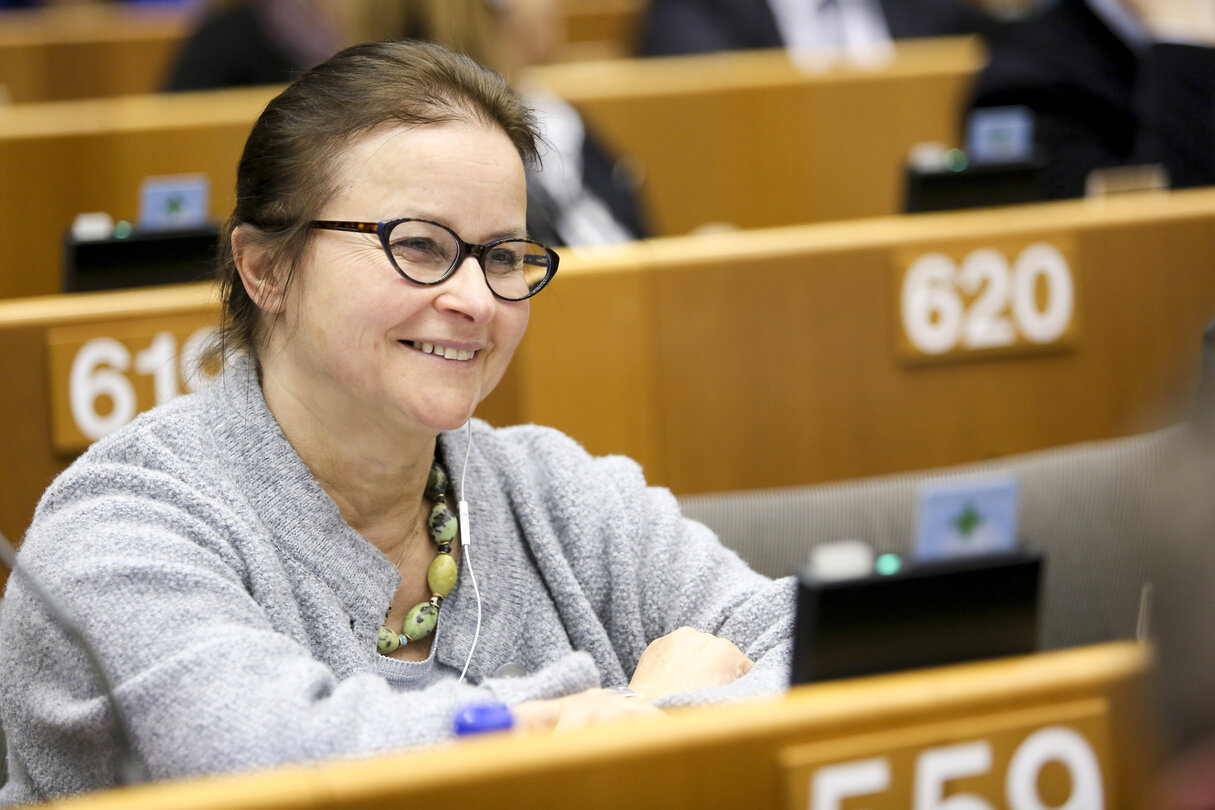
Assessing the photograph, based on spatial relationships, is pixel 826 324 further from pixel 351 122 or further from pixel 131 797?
pixel 131 797

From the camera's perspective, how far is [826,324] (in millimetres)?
2016

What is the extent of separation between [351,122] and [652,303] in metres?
0.80

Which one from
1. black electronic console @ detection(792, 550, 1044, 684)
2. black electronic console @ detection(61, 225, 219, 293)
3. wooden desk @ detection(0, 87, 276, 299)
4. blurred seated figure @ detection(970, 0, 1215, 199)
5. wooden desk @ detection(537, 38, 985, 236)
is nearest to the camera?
black electronic console @ detection(792, 550, 1044, 684)

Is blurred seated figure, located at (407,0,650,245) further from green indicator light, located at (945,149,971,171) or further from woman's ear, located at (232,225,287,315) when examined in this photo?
woman's ear, located at (232,225,287,315)

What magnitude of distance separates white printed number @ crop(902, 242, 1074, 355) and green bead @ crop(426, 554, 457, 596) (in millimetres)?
970

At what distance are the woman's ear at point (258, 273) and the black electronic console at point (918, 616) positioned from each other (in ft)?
1.99

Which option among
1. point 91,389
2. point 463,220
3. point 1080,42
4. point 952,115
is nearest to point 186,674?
point 463,220

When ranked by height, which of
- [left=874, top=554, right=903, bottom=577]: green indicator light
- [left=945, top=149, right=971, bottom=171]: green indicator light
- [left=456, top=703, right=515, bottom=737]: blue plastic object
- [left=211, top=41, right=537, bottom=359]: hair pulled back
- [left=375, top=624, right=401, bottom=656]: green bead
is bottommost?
[left=375, top=624, right=401, bottom=656]: green bead

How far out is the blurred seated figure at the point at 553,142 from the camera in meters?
2.47

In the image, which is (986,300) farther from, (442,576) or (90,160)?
(90,160)

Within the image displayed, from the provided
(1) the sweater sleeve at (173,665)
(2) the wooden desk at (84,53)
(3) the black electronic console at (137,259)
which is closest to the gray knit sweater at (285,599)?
(1) the sweater sleeve at (173,665)

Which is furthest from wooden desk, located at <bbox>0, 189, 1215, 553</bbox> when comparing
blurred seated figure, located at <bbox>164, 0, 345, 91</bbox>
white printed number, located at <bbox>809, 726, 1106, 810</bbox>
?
blurred seated figure, located at <bbox>164, 0, 345, 91</bbox>

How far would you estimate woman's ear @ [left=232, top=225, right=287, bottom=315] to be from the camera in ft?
4.09

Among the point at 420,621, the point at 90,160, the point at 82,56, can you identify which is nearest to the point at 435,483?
the point at 420,621
